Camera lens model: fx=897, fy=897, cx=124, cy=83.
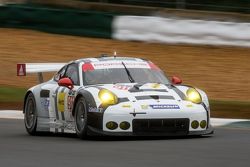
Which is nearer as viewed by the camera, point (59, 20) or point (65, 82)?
point (65, 82)

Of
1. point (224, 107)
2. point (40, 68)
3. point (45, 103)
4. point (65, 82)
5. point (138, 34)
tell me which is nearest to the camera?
point (65, 82)

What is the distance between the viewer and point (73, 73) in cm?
1309

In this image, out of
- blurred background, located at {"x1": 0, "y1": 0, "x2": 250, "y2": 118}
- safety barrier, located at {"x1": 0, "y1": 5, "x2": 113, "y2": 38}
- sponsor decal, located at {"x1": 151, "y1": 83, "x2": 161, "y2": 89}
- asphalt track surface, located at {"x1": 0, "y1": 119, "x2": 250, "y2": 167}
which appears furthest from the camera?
safety barrier, located at {"x1": 0, "y1": 5, "x2": 113, "y2": 38}

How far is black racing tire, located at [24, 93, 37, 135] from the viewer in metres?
13.7

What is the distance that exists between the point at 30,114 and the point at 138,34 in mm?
13443

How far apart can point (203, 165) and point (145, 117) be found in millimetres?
2879

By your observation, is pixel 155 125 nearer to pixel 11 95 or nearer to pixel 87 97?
pixel 87 97

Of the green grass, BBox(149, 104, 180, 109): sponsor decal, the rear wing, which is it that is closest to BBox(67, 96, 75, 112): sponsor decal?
BBox(149, 104, 180, 109): sponsor decal

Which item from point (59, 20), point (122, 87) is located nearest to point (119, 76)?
point (122, 87)

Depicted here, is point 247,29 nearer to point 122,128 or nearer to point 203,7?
point 203,7

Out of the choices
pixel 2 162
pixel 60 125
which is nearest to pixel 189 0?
pixel 60 125

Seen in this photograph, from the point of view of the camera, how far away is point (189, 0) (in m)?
28.2

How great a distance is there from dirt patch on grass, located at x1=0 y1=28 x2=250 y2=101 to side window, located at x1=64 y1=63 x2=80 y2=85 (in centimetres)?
883

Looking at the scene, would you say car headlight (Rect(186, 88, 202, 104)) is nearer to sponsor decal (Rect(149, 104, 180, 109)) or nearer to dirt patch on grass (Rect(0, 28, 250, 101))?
sponsor decal (Rect(149, 104, 180, 109))
